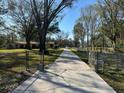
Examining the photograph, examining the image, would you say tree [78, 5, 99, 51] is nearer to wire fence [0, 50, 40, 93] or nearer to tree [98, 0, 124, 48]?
tree [98, 0, 124, 48]

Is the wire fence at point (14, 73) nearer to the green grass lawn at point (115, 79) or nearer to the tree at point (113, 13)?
the green grass lawn at point (115, 79)

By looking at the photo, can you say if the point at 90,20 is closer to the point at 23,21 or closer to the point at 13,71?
the point at 23,21

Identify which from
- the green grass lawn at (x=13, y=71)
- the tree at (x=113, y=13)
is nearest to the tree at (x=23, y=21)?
the tree at (x=113, y=13)

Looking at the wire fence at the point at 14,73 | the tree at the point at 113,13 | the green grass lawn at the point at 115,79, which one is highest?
the tree at the point at 113,13

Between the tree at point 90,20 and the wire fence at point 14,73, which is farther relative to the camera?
the tree at point 90,20

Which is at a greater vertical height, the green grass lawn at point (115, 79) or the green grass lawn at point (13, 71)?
the green grass lawn at point (13, 71)

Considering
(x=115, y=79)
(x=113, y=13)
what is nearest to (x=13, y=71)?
(x=115, y=79)

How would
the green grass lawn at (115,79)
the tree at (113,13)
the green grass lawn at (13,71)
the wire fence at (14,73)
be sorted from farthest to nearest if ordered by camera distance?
the tree at (113,13), the green grass lawn at (13,71), the wire fence at (14,73), the green grass lawn at (115,79)

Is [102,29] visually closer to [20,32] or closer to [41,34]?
[20,32]

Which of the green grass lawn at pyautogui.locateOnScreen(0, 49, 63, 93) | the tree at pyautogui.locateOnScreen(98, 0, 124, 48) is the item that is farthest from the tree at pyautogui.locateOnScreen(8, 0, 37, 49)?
the green grass lawn at pyautogui.locateOnScreen(0, 49, 63, 93)

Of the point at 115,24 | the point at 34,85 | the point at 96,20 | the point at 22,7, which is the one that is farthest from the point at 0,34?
the point at 34,85

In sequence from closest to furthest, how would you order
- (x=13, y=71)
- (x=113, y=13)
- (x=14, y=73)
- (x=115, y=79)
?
(x=115, y=79) → (x=14, y=73) → (x=13, y=71) → (x=113, y=13)

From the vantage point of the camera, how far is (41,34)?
38.4 meters

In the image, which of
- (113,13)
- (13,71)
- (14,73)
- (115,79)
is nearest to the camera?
(115,79)
